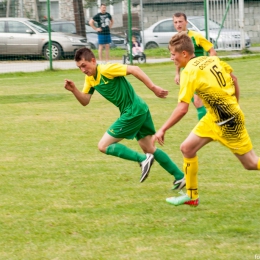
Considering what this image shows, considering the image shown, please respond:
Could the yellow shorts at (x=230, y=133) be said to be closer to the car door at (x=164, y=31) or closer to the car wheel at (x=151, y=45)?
the car wheel at (x=151, y=45)

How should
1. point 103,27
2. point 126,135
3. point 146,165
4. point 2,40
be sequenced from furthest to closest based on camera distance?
1. point 2,40
2. point 103,27
3. point 126,135
4. point 146,165

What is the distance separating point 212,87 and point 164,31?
2118 centimetres

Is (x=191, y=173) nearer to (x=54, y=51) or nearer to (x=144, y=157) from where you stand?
(x=144, y=157)

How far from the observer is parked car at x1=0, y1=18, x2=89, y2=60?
22.1 m

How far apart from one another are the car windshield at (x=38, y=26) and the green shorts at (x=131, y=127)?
15118 mm

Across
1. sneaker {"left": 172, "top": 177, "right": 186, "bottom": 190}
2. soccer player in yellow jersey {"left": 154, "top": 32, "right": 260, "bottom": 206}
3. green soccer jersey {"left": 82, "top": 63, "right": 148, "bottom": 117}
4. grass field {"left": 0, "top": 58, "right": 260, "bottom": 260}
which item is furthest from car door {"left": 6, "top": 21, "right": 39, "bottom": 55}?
soccer player in yellow jersey {"left": 154, "top": 32, "right": 260, "bottom": 206}

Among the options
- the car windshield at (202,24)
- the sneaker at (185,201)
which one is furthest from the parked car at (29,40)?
the sneaker at (185,201)

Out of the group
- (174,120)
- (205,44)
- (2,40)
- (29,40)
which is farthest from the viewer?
(29,40)

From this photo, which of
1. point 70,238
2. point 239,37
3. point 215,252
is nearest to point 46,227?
point 70,238

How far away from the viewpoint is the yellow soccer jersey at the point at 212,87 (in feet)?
20.2

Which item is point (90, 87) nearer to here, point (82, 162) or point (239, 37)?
point (82, 162)

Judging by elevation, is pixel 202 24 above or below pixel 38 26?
below

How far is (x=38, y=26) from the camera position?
2269 centimetres

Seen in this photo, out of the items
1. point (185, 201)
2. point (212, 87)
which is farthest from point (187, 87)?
point (185, 201)
